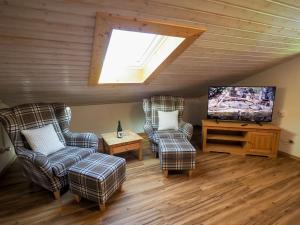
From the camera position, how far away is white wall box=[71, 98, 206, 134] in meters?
3.66

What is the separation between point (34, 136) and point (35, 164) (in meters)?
0.42

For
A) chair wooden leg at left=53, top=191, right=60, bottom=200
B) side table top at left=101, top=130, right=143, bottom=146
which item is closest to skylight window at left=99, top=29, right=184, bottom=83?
side table top at left=101, top=130, right=143, bottom=146

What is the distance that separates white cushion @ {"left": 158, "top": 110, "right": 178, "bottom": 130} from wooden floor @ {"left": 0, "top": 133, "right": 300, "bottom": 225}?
2.54 ft

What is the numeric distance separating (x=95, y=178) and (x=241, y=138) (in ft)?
8.46

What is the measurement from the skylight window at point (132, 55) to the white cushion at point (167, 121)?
30.1 inches

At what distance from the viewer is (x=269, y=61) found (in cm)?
314

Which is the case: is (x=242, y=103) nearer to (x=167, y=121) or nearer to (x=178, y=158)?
(x=167, y=121)

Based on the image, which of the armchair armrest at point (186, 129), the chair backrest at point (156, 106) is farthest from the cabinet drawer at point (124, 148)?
the armchair armrest at point (186, 129)

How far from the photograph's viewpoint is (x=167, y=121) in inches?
135

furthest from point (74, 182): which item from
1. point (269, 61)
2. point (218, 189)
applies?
point (269, 61)

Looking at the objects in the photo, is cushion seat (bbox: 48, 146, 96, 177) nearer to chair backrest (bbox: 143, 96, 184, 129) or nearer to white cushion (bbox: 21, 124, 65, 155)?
white cushion (bbox: 21, 124, 65, 155)

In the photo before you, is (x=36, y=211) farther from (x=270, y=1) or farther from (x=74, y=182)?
(x=270, y=1)

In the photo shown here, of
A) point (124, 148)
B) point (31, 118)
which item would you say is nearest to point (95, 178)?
point (124, 148)

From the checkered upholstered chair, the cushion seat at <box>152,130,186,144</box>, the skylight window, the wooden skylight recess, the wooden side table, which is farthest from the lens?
the cushion seat at <box>152,130,186,144</box>
